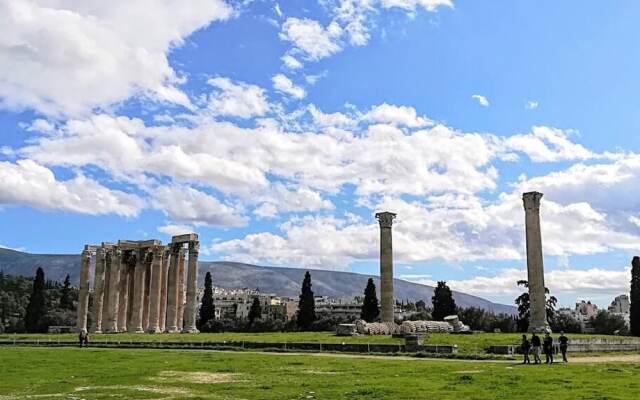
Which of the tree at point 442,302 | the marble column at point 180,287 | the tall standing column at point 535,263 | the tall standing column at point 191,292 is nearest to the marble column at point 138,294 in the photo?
the marble column at point 180,287

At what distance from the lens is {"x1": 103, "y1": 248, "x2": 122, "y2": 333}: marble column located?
7319 cm

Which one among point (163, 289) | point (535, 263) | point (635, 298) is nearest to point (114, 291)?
point (163, 289)

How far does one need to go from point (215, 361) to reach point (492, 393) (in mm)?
16785

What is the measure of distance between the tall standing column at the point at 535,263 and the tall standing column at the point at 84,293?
159 feet

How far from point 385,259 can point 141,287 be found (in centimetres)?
2998

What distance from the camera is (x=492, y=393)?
58.2ft

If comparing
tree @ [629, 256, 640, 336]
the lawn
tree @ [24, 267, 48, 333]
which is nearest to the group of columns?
tree @ [24, 267, 48, 333]

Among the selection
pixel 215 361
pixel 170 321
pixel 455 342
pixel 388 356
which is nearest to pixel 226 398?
pixel 215 361

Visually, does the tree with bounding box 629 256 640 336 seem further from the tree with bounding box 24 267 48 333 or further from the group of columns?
the tree with bounding box 24 267 48 333

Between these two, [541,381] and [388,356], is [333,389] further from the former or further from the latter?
[388,356]

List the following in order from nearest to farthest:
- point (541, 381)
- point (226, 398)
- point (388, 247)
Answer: point (226, 398)
point (541, 381)
point (388, 247)

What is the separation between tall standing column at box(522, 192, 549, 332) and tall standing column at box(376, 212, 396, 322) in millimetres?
12923

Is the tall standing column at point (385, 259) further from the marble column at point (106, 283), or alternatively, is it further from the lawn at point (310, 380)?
the marble column at point (106, 283)

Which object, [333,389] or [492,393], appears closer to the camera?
[492,393]
